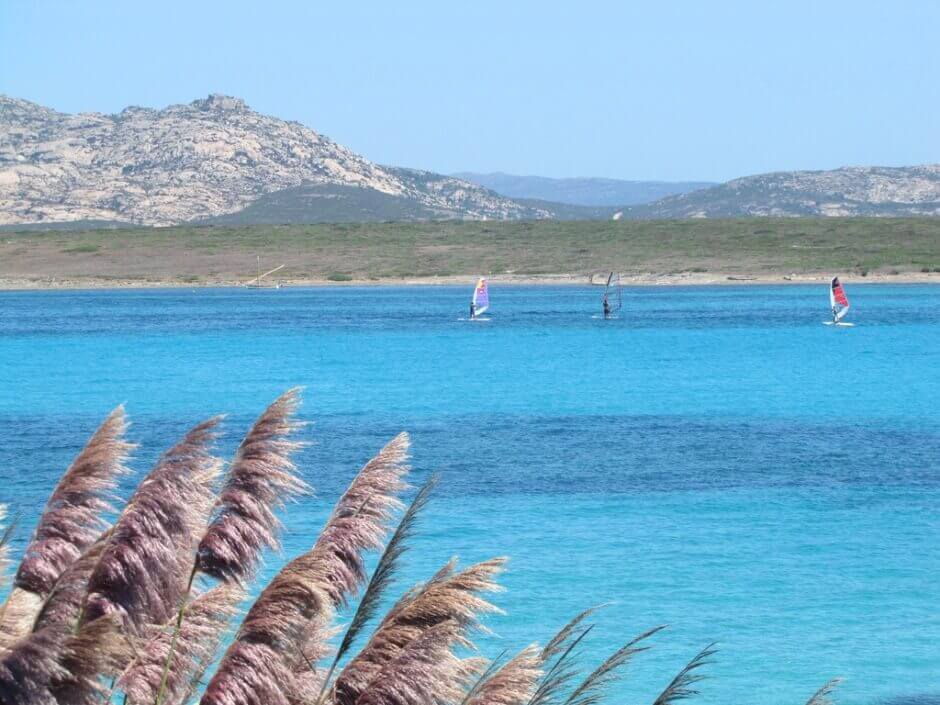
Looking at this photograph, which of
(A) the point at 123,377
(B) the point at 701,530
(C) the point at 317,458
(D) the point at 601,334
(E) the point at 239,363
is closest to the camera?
(B) the point at 701,530

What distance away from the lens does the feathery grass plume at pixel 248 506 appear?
453 centimetres

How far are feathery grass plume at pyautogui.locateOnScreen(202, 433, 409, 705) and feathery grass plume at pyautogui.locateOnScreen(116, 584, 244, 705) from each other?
0.79 feet

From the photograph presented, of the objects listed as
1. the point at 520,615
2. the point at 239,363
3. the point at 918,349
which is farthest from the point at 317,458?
the point at 918,349

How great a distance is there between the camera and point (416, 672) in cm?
420

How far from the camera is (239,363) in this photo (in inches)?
2064

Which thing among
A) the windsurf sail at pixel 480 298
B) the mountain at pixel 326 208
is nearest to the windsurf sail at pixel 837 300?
the windsurf sail at pixel 480 298

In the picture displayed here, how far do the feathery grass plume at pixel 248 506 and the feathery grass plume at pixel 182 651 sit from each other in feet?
0.56

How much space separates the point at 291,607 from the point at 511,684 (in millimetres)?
741

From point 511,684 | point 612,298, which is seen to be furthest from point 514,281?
point 511,684

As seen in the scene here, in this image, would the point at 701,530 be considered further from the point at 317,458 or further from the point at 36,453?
the point at 36,453

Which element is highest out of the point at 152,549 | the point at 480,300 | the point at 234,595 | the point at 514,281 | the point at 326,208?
the point at 326,208

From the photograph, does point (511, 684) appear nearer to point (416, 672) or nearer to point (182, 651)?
point (416, 672)

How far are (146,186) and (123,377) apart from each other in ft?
465

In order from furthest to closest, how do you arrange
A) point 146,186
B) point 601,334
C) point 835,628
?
1. point 146,186
2. point 601,334
3. point 835,628
